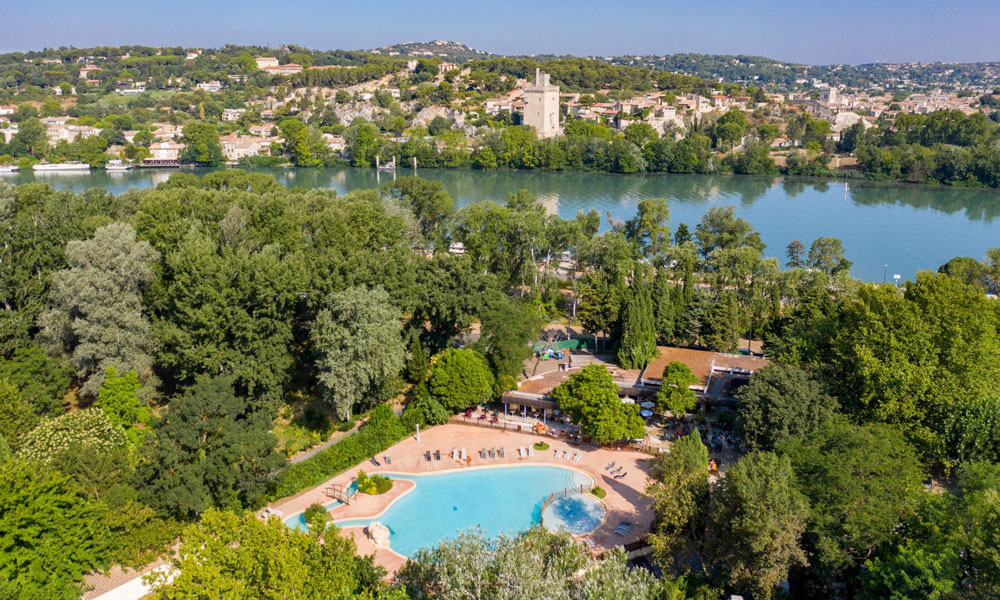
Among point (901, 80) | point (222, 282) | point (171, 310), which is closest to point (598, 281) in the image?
point (222, 282)

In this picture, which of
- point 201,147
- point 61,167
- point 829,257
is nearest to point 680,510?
point 829,257

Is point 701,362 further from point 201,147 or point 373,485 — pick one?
point 201,147

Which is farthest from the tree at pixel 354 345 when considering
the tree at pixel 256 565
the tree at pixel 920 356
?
the tree at pixel 920 356

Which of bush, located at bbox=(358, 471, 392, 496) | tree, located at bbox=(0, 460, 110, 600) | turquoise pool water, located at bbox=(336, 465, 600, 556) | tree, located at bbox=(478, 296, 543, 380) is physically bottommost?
turquoise pool water, located at bbox=(336, 465, 600, 556)

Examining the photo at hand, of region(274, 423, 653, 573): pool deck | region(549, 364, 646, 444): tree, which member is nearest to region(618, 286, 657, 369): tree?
region(549, 364, 646, 444): tree

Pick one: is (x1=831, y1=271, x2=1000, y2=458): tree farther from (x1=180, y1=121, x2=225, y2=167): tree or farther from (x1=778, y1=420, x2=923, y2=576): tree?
(x1=180, y1=121, x2=225, y2=167): tree

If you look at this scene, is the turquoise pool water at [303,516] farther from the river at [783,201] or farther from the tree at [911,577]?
the river at [783,201]

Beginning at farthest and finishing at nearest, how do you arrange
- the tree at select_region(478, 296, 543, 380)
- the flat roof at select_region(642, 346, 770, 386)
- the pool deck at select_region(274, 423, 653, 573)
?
the flat roof at select_region(642, 346, 770, 386), the tree at select_region(478, 296, 543, 380), the pool deck at select_region(274, 423, 653, 573)
